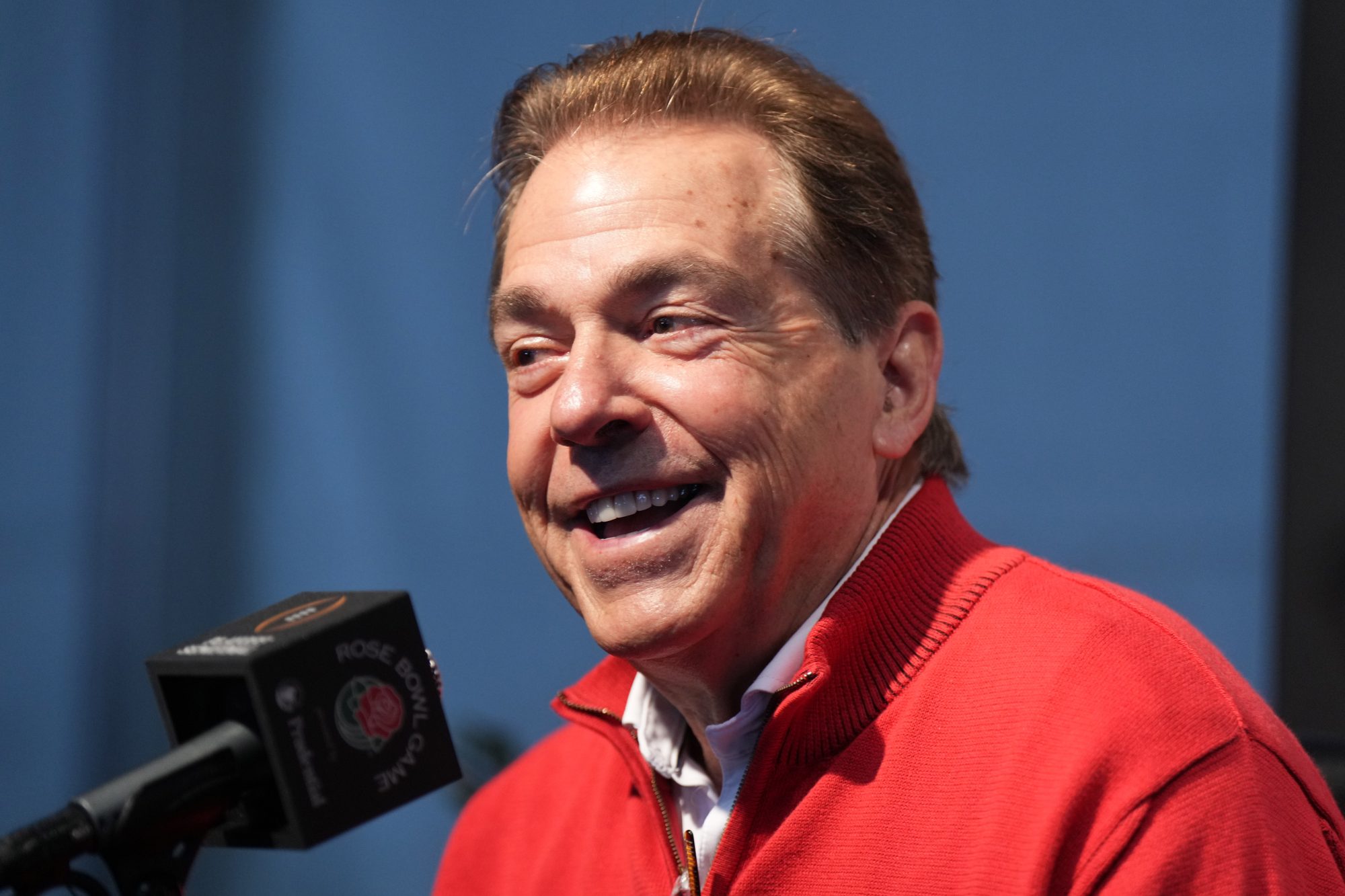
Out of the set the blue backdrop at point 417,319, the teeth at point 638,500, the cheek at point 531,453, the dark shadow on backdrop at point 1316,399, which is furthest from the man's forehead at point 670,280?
the dark shadow on backdrop at point 1316,399

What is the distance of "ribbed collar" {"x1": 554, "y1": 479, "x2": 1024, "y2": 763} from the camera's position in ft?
4.47

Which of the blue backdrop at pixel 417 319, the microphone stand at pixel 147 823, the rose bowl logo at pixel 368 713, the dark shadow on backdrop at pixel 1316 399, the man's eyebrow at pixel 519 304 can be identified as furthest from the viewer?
the blue backdrop at pixel 417 319

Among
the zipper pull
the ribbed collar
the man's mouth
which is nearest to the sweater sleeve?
the ribbed collar

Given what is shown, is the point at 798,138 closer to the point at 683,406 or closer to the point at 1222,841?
the point at 683,406

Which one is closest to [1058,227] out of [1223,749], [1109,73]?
[1109,73]

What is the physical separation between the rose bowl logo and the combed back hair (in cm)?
75

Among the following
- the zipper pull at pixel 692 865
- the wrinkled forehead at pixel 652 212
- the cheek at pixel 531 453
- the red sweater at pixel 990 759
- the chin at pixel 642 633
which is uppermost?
the wrinkled forehead at pixel 652 212

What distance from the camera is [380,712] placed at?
3.37ft

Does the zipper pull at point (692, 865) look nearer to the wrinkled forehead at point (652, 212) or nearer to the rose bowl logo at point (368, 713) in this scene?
the rose bowl logo at point (368, 713)

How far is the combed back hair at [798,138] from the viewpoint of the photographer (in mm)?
1524

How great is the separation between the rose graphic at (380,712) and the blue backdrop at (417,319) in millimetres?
1509

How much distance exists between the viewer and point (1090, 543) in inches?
90.4

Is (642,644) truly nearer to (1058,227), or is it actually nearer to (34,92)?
(1058,227)

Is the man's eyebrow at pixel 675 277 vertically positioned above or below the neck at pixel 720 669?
above
